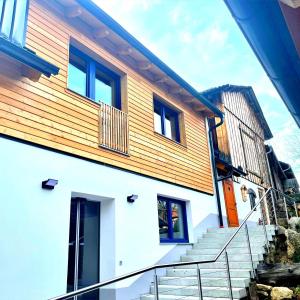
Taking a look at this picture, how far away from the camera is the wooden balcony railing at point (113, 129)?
655 centimetres

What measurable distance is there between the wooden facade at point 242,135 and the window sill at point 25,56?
8530 mm

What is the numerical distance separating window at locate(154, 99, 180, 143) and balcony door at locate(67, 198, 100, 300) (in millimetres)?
3504

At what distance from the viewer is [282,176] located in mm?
27469

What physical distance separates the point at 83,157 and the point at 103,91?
2.20 m

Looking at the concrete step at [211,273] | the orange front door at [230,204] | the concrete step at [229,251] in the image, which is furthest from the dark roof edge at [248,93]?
the concrete step at [211,273]

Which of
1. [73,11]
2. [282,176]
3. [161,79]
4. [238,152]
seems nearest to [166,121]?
[161,79]

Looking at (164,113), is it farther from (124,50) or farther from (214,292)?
(214,292)

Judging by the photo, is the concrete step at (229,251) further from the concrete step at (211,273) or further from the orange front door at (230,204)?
the orange front door at (230,204)

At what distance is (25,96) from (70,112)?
3.29ft

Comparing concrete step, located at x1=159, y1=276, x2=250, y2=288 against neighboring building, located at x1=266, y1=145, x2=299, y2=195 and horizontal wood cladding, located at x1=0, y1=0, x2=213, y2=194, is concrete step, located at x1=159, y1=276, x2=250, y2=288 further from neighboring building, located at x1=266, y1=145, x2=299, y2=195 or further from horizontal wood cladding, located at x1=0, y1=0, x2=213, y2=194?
neighboring building, located at x1=266, y1=145, x2=299, y2=195

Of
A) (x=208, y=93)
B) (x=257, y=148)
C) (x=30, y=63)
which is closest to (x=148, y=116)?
(x=30, y=63)

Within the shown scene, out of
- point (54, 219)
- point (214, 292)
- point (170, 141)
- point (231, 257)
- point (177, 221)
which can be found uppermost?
point (170, 141)

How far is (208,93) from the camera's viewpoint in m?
14.7

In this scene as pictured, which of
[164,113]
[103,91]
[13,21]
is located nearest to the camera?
[13,21]
